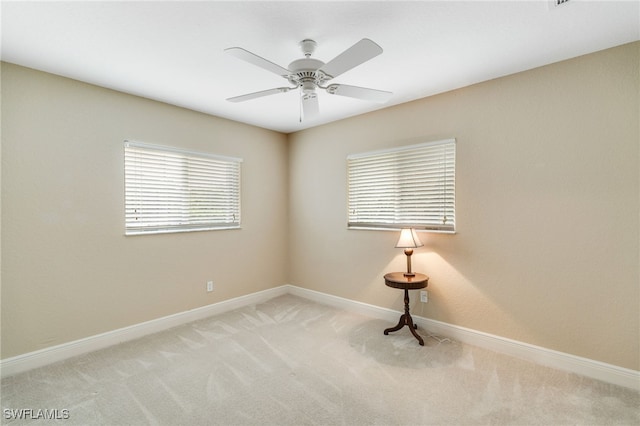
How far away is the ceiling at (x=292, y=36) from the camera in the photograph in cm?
176

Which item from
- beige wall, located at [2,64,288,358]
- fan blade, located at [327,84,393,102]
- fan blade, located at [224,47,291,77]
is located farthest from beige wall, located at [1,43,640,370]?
fan blade, located at [224,47,291,77]

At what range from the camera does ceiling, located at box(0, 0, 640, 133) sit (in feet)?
5.77

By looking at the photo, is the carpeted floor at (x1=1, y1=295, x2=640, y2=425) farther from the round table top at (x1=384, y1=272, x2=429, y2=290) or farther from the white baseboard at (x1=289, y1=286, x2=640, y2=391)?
the round table top at (x1=384, y1=272, x2=429, y2=290)

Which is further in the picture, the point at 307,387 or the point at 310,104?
the point at 310,104

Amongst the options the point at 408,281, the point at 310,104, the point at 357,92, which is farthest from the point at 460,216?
the point at 310,104

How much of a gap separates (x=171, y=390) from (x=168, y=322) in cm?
128

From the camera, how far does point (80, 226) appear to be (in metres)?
2.71

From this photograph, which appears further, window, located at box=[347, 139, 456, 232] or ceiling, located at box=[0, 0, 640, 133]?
window, located at box=[347, 139, 456, 232]

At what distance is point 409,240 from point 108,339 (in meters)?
3.17

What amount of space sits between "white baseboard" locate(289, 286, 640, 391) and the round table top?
1.84ft

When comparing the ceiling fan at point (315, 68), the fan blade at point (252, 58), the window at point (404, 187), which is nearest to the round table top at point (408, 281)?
the window at point (404, 187)

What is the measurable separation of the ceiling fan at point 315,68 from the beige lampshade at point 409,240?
4.54ft

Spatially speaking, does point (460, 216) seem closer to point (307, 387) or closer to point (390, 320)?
point (390, 320)

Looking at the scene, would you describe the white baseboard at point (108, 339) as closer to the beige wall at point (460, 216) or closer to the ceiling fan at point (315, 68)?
the beige wall at point (460, 216)
